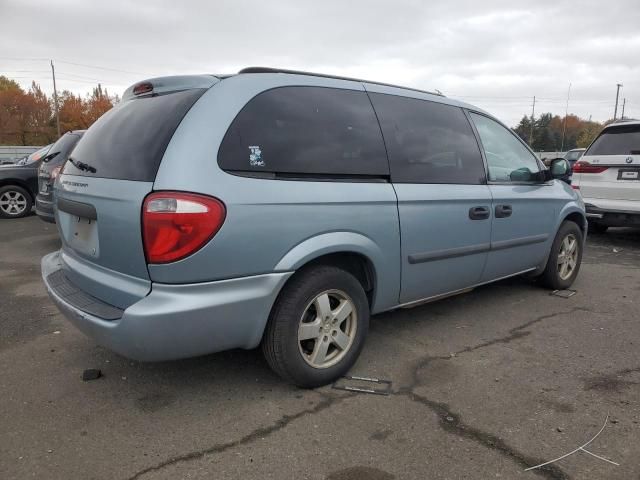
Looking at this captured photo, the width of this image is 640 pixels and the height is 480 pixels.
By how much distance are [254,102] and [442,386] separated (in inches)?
77.1

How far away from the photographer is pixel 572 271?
5.19 m

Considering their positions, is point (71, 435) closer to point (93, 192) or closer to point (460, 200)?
point (93, 192)

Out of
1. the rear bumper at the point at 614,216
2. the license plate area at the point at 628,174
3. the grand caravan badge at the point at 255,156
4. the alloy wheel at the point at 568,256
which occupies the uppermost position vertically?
the grand caravan badge at the point at 255,156

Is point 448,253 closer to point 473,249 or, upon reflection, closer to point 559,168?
point 473,249

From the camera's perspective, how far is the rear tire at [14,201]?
9586mm

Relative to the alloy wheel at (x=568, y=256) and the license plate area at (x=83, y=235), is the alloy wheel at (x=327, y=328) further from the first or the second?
the alloy wheel at (x=568, y=256)

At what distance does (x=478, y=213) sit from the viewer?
3.76 m

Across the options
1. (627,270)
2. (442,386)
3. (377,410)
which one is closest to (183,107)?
(377,410)

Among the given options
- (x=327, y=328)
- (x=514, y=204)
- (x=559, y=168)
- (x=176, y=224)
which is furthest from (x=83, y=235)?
(x=559, y=168)

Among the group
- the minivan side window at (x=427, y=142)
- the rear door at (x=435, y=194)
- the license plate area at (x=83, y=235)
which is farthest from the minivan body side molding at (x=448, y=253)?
the license plate area at (x=83, y=235)

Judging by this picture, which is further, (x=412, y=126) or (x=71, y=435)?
(x=412, y=126)

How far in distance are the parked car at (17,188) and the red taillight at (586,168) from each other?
926cm

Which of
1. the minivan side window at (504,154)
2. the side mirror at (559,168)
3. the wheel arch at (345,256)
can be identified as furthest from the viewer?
the side mirror at (559,168)

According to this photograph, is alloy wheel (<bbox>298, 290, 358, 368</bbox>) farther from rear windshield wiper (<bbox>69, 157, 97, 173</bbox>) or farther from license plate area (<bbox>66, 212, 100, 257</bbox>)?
rear windshield wiper (<bbox>69, 157, 97, 173</bbox>)
